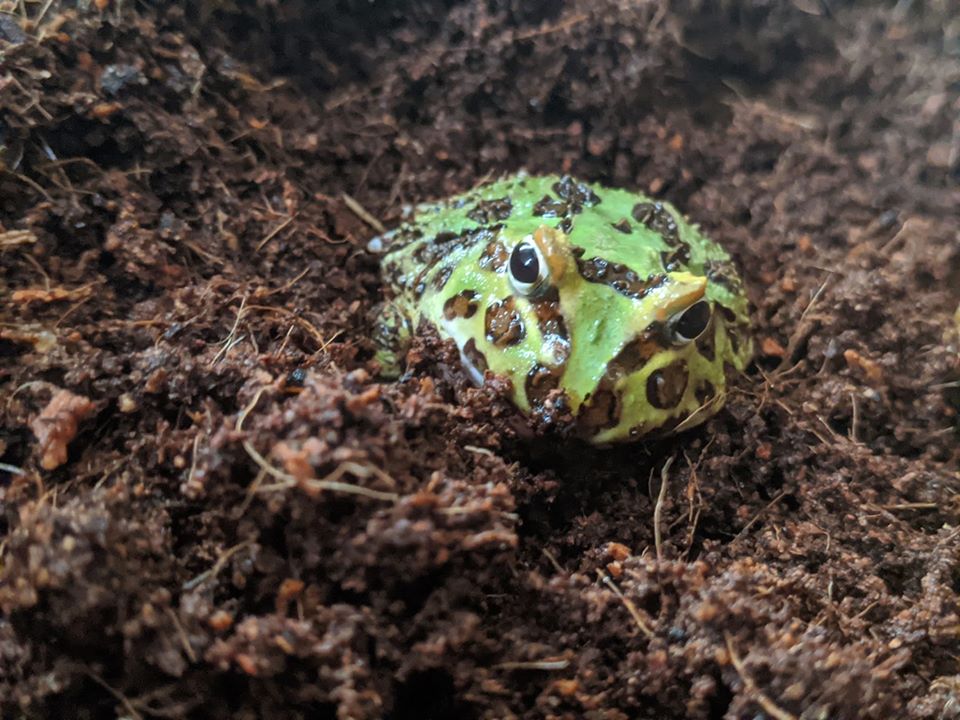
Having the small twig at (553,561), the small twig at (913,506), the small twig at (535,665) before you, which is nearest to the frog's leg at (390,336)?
the small twig at (553,561)

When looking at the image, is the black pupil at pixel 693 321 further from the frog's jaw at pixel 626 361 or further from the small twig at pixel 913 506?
the small twig at pixel 913 506

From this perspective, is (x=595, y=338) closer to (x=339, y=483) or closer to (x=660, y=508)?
(x=660, y=508)

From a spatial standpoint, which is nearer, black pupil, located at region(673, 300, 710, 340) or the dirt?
the dirt

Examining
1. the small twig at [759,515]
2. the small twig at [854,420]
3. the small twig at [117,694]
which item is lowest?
the small twig at [759,515]

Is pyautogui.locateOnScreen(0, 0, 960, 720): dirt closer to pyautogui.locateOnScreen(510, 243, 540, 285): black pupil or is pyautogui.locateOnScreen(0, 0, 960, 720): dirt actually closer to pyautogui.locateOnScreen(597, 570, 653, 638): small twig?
pyautogui.locateOnScreen(597, 570, 653, 638): small twig

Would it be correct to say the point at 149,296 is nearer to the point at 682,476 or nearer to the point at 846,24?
the point at 682,476

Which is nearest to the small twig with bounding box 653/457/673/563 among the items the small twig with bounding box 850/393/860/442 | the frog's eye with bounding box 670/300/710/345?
the frog's eye with bounding box 670/300/710/345

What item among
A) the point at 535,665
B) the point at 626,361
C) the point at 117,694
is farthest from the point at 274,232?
the point at 535,665
